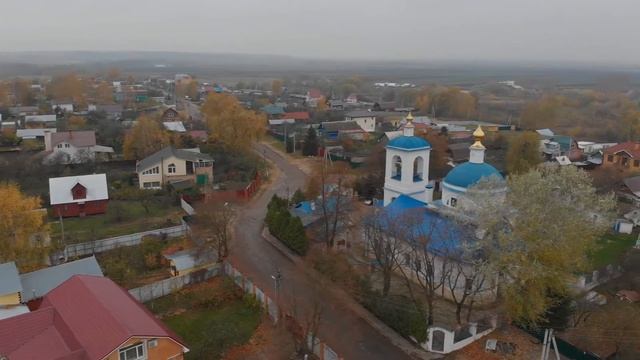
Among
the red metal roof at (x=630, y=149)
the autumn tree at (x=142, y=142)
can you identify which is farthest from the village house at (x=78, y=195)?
the red metal roof at (x=630, y=149)

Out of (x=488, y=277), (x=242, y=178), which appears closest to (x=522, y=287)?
(x=488, y=277)

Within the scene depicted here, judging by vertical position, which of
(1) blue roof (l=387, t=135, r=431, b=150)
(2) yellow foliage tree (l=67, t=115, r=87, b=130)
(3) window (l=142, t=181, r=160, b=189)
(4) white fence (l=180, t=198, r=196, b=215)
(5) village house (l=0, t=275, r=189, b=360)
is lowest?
(4) white fence (l=180, t=198, r=196, b=215)

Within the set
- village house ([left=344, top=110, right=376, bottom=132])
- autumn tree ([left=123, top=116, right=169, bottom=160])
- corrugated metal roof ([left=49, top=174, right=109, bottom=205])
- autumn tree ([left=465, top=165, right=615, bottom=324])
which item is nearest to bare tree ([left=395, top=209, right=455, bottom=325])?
autumn tree ([left=465, top=165, right=615, bottom=324])

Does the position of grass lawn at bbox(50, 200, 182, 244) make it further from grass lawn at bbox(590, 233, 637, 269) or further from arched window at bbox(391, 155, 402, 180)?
grass lawn at bbox(590, 233, 637, 269)

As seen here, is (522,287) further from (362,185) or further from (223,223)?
Answer: (362,185)

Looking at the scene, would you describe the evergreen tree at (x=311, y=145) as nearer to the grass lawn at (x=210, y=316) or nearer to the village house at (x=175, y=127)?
the village house at (x=175, y=127)

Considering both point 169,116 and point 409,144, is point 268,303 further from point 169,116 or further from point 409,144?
point 169,116
